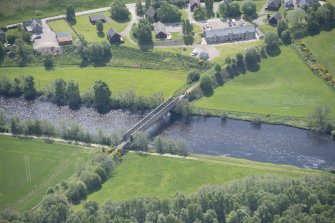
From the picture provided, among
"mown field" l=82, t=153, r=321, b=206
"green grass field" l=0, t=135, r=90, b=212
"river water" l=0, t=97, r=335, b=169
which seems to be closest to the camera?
"mown field" l=82, t=153, r=321, b=206

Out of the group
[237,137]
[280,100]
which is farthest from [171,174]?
[280,100]

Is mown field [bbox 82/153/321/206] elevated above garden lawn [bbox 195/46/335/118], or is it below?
below

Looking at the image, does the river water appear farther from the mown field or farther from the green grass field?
the green grass field

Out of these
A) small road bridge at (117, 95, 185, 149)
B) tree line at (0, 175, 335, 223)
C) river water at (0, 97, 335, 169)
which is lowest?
tree line at (0, 175, 335, 223)

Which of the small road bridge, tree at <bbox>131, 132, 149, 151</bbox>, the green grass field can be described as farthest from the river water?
the green grass field

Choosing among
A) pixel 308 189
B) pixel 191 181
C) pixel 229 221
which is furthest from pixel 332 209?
pixel 191 181

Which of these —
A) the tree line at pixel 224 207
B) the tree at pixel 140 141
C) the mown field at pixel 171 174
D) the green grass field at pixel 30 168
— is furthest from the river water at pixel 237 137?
the tree line at pixel 224 207

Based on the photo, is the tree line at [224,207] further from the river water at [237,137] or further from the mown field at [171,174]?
the river water at [237,137]
